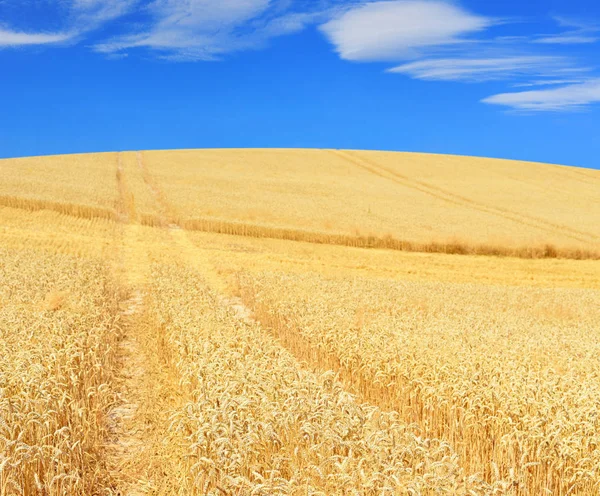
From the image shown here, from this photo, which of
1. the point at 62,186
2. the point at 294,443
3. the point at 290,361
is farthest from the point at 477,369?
the point at 62,186

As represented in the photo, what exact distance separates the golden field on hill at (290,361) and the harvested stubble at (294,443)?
0.10 feet

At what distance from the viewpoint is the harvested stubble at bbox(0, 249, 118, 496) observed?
208 inches

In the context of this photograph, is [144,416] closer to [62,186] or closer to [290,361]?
[290,361]

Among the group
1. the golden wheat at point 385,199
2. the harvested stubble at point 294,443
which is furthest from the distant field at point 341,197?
the harvested stubble at point 294,443

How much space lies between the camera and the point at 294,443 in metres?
5.60

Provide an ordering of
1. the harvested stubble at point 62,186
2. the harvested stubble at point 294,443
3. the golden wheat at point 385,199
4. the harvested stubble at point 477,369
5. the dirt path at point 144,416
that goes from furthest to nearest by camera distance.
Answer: the harvested stubble at point 62,186 < the golden wheat at point 385,199 < the dirt path at point 144,416 < the harvested stubble at point 477,369 < the harvested stubble at point 294,443

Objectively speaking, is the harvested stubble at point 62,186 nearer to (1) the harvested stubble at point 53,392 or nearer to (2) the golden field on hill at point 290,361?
(2) the golden field on hill at point 290,361

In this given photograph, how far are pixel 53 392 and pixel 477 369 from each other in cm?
589

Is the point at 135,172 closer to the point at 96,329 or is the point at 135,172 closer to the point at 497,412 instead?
the point at 96,329

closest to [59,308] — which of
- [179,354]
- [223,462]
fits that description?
[179,354]

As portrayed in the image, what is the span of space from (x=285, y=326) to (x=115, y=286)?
8.01 m

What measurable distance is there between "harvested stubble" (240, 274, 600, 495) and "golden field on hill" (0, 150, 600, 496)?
5 centimetres

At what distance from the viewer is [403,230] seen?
37.1 m

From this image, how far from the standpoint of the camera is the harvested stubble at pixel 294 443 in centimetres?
464
